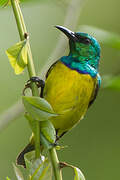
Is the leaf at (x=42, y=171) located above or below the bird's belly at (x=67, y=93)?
above

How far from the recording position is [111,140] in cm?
682

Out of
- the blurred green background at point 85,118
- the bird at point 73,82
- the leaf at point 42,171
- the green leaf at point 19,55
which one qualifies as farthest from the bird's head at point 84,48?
the blurred green background at point 85,118

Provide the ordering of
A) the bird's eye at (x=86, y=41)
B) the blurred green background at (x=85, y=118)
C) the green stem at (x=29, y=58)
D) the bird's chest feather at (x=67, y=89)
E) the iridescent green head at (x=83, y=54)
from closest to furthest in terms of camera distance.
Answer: the green stem at (x=29, y=58) < the bird's chest feather at (x=67, y=89) < the iridescent green head at (x=83, y=54) < the bird's eye at (x=86, y=41) < the blurred green background at (x=85, y=118)

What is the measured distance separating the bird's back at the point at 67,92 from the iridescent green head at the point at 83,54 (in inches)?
2.0

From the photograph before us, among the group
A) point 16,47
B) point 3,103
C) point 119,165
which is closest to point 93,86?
point 16,47

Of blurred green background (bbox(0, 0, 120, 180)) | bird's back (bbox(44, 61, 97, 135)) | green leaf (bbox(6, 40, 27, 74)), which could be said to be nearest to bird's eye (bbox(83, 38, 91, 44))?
bird's back (bbox(44, 61, 97, 135))

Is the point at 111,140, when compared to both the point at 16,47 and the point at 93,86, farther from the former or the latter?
the point at 16,47

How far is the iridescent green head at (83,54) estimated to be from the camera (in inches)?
108

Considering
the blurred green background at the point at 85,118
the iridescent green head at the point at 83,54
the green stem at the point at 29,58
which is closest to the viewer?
the green stem at the point at 29,58

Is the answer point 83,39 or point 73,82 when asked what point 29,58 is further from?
point 83,39

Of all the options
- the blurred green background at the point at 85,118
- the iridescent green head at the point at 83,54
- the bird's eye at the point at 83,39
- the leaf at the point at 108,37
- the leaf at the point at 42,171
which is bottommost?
the blurred green background at the point at 85,118

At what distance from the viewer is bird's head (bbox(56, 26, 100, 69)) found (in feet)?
9.15

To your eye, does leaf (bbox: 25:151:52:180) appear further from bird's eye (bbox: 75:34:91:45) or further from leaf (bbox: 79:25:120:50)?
bird's eye (bbox: 75:34:91:45)

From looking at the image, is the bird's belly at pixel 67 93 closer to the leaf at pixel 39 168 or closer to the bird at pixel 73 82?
the bird at pixel 73 82
